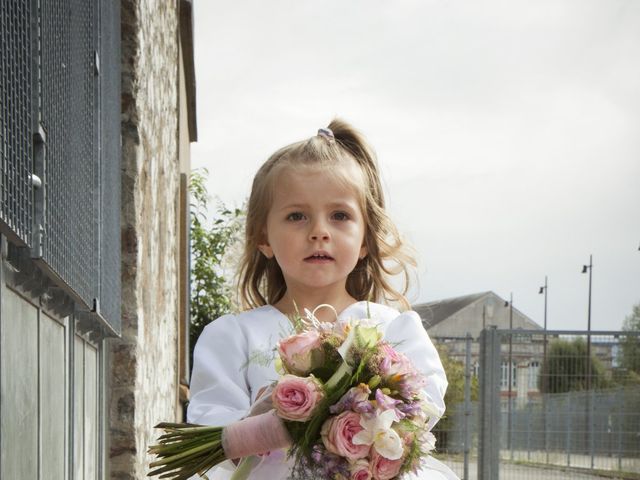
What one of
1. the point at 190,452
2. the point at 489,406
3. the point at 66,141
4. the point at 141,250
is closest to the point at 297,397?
→ the point at 190,452

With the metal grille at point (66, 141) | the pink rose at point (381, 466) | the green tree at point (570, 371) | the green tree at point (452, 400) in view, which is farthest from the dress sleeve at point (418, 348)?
the green tree at point (452, 400)

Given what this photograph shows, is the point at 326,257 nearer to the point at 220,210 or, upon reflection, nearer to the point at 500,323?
the point at 220,210

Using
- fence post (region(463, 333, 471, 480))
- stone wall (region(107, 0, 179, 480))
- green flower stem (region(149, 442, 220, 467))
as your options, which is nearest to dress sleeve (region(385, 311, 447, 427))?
green flower stem (region(149, 442, 220, 467))

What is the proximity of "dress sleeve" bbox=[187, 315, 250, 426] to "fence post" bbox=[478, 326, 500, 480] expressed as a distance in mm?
7877

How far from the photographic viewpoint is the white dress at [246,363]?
3092 millimetres

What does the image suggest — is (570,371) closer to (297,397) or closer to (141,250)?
(141,250)

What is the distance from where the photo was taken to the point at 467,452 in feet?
38.9

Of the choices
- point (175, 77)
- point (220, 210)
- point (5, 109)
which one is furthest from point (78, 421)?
point (220, 210)

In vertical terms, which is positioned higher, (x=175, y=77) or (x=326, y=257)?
(x=175, y=77)

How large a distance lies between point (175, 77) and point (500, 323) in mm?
66572

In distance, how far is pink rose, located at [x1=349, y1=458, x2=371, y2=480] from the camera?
2561mm

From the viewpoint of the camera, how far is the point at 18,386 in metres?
2.45

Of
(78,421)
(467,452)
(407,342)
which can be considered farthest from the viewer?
(467,452)

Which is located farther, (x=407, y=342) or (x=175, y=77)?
(x=175, y=77)
